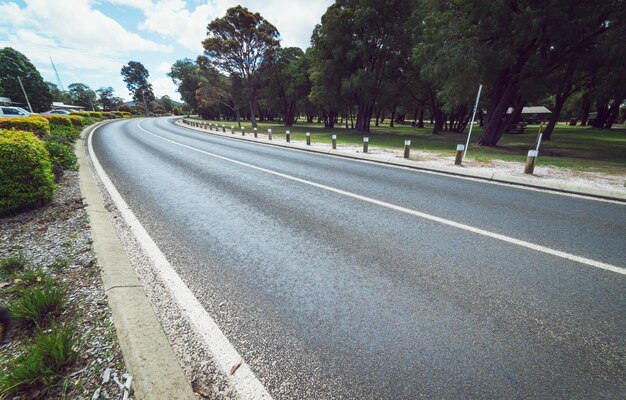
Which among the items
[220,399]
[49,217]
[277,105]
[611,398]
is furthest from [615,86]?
[277,105]

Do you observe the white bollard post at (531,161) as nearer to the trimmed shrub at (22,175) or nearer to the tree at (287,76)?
the trimmed shrub at (22,175)

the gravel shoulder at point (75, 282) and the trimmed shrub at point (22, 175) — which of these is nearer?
the gravel shoulder at point (75, 282)

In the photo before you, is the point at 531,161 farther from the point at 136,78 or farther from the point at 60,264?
the point at 136,78

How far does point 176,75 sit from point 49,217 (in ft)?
312

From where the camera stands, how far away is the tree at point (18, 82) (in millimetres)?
57531

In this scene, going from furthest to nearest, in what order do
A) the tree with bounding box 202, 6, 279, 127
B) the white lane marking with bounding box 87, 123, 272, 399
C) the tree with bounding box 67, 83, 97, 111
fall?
the tree with bounding box 67, 83, 97, 111 < the tree with bounding box 202, 6, 279, 127 < the white lane marking with bounding box 87, 123, 272, 399

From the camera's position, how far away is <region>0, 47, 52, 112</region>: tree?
57531 millimetres

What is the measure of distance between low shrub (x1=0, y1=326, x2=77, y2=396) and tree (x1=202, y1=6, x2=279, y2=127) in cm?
3193

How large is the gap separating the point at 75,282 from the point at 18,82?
3455 inches

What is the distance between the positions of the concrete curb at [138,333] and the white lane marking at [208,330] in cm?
25

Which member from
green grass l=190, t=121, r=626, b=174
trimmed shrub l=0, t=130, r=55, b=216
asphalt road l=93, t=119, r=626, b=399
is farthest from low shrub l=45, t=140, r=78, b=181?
green grass l=190, t=121, r=626, b=174

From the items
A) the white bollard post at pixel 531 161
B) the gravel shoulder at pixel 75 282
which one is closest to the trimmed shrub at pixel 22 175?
the gravel shoulder at pixel 75 282

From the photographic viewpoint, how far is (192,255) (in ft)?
11.3

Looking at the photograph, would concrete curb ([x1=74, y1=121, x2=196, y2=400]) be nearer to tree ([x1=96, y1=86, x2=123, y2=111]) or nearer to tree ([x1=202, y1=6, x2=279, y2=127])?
tree ([x1=202, y1=6, x2=279, y2=127])
